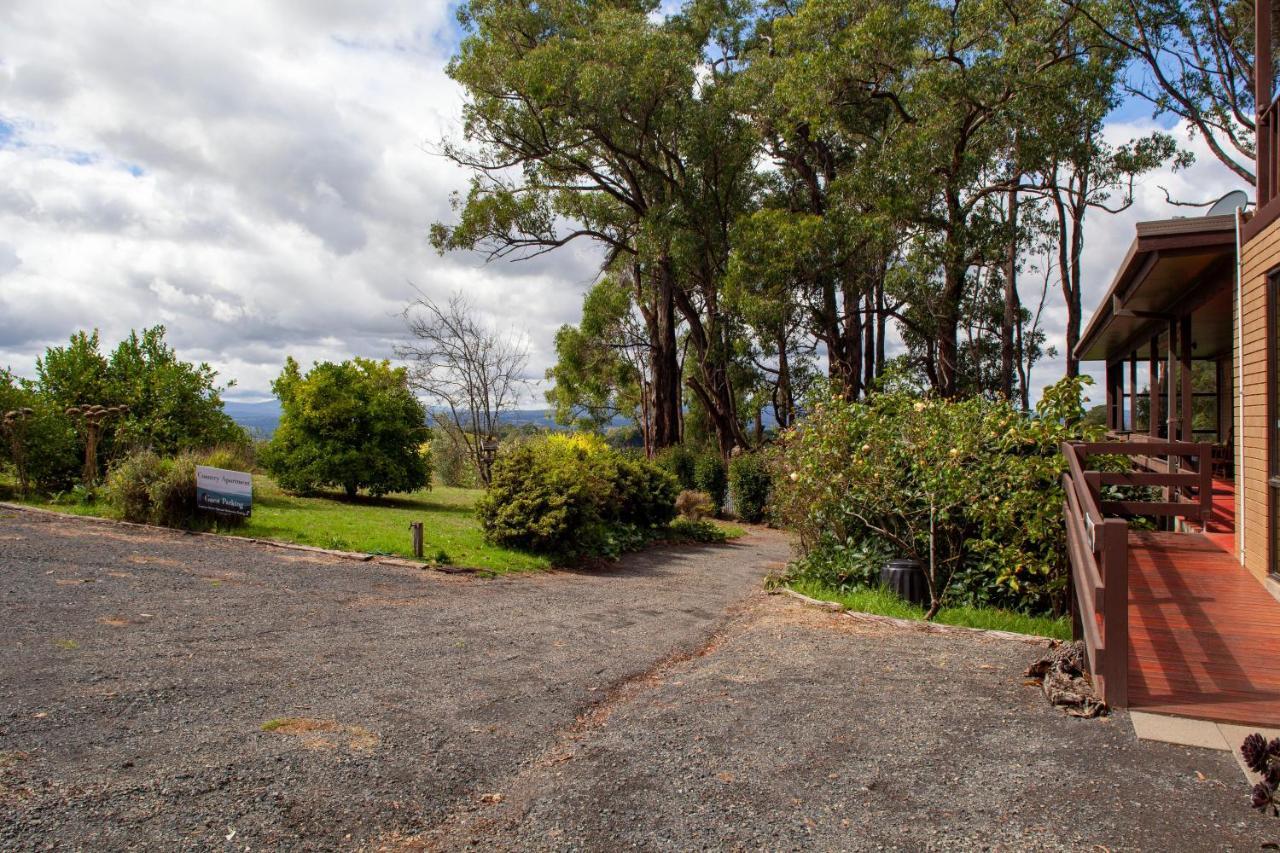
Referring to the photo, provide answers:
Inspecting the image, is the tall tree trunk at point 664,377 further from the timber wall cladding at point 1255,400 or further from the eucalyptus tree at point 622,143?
the timber wall cladding at point 1255,400

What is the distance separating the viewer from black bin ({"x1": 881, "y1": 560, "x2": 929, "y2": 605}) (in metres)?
8.89

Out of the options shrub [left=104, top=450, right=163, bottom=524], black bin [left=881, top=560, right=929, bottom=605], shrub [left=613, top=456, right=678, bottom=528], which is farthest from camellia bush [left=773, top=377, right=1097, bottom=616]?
shrub [left=104, top=450, right=163, bottom=524]

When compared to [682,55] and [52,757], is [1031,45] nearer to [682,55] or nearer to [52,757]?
[682,55]

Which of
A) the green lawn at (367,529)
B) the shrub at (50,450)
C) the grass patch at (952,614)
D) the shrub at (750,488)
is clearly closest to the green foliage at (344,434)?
the green lawn at (367,529)

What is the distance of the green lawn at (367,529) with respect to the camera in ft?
37.1

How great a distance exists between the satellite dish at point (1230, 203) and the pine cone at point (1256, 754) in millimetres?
5363

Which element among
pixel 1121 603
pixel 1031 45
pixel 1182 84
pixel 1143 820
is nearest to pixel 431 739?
pixel 1143 820

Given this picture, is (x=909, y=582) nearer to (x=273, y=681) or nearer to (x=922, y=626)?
(x=922, y=626)

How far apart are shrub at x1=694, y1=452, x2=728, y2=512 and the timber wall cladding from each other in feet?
54.3

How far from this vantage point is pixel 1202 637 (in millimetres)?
5809

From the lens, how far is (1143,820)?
363 cm

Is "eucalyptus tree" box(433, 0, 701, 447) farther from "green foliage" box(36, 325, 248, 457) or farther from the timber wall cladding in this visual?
the timber wall cladding

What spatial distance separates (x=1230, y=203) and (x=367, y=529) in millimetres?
10861

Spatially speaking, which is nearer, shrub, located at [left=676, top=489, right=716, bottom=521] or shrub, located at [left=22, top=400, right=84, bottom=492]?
shrub, located at [left=22, top=400, right=84, bottom=492]
